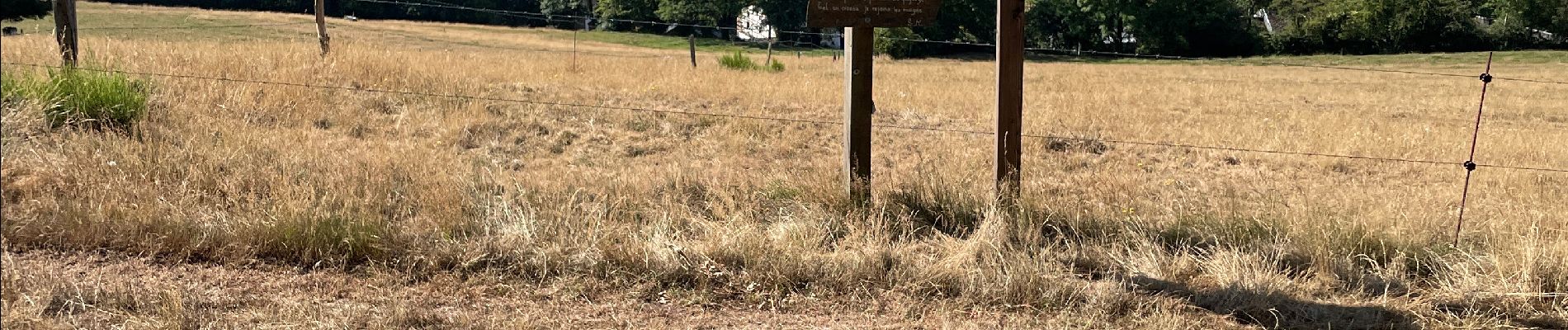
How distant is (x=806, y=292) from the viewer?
4.48m

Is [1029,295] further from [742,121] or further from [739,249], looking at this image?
[742,121]

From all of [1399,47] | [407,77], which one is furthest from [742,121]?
[1399,47]

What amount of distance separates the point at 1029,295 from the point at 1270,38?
64933 millimetres

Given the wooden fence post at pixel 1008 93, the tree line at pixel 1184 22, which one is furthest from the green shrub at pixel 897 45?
the wooden fence post at pixel 1008 93

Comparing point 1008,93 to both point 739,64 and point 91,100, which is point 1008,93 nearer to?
point 91,100

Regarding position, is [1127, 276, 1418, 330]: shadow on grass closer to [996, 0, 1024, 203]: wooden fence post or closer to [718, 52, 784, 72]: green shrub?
[996, 0, 1024, 203]: wooden fence post

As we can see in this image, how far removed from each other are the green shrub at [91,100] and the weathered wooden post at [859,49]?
4.55 m

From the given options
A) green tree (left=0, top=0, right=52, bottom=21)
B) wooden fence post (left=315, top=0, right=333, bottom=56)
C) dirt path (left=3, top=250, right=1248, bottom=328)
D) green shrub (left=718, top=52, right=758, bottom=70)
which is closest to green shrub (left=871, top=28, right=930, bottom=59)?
green shrub (left=718, top=52, right=758, bottom=70)

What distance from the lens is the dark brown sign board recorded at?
508cm

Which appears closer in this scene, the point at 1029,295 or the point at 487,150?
the point at 1029,295

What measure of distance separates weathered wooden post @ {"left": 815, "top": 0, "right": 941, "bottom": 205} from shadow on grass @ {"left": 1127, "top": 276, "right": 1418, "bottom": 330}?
155cm

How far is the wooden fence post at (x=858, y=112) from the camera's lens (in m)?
5.36

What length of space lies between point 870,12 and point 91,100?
16.8 ft

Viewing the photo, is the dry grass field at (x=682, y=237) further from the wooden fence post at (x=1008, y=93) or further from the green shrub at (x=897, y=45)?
the green shrub at (x=897, y=45)
